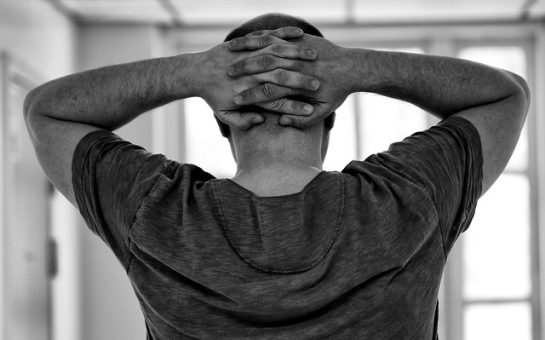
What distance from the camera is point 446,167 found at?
40.8 inches

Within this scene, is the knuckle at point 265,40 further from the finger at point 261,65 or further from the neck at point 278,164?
the neck at point 278,164

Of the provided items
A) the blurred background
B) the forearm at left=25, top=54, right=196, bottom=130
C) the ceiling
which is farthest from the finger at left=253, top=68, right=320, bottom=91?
the ceiling

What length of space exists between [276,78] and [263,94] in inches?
1.1

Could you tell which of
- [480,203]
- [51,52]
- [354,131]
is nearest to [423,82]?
[51,52]

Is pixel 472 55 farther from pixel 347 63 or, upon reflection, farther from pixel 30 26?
pixel 347 63

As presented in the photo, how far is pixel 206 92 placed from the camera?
A: 3.81 ft

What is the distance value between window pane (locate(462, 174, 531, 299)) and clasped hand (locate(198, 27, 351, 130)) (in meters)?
4.73

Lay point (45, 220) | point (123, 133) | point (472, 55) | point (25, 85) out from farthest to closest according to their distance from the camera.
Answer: point (472, 55) < point (123, 133) < point (45, 220) < point (25, 85)

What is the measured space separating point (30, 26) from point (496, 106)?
11.9 ft

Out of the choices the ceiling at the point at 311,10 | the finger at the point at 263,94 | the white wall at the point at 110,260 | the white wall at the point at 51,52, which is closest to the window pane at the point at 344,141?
the ceiling at the point at 311,10

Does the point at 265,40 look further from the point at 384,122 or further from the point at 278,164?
the point at 384,122

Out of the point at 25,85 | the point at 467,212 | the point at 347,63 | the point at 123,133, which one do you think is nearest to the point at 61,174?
the point at 347,63

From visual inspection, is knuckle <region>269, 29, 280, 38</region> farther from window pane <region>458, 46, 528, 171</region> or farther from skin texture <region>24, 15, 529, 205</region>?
window pane <region>458, 46, 528, 171</region>

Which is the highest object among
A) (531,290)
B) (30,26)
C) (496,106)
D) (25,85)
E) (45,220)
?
(30,26)
